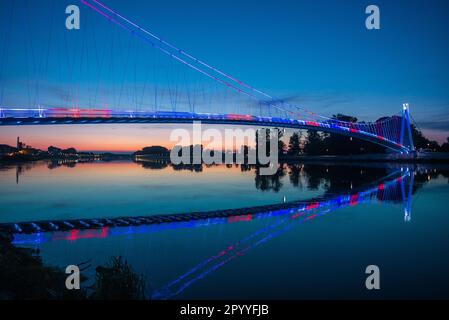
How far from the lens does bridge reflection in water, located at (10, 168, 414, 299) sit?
878 cm

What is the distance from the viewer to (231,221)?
15383 mm

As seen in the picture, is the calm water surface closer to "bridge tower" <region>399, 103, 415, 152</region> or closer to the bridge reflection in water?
the bridge reflection in water

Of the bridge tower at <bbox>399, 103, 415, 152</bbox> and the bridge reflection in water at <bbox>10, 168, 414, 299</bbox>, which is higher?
the bridge tower at <bbox>399, 103, 415, 152</bbox>

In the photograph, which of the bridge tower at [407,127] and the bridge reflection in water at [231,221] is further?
the bridge tower at [407,127]

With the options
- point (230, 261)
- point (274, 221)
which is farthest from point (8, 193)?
point (230, 261)

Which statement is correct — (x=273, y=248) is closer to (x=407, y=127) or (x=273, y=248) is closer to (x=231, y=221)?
(x=231, y=221)

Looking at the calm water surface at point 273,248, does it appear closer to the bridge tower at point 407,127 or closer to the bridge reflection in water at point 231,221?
the bridge reflection in water at point 231,221

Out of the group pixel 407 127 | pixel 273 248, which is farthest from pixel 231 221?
pixel 407 127

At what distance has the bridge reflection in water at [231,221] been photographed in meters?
8.78

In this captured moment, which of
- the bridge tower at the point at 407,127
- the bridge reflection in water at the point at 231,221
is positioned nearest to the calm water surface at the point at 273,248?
the bridge reflection in water at the point at 231,221

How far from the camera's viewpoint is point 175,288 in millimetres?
7496

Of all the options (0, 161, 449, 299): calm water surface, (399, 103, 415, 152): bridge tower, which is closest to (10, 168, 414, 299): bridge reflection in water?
(0, 161, 449, 299): calm water surface
